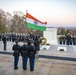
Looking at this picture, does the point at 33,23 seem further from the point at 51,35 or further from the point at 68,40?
the point at 68,40

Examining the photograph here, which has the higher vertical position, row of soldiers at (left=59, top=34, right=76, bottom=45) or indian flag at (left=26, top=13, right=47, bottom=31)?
indian flag at (left=26, top=13, right=47, bottom=31)

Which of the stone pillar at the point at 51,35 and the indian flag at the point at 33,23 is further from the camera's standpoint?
the stone pillar at the point at 51,35

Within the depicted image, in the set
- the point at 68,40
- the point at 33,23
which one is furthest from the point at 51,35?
the point at 33,23

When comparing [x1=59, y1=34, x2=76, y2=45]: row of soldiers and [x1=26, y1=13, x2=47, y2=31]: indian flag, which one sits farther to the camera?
[x1=59, y1=34, x2=76, y2=45]: row of soldiers

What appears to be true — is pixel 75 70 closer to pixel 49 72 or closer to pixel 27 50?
pixel 49 72

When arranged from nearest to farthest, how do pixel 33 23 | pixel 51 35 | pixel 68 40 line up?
pixel 33 23 → pixel 68 40 → pixel 51 35

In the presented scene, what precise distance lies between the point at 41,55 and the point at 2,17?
31.6 metres

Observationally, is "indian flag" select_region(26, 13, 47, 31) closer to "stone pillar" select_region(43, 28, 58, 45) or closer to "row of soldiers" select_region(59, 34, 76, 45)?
"stone pillar" select_region(43, 28, 58, 45)

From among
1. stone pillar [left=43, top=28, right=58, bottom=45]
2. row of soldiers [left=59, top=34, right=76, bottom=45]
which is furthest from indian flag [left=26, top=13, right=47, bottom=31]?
row of soldiers [left=59, top=34, right=76, bottom=45]

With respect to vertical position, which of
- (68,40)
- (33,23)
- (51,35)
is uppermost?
(33,23)

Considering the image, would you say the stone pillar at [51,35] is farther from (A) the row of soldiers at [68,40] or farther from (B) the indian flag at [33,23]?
(B) the indian flag at [33,23]

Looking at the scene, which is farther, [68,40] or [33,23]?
[68,40]

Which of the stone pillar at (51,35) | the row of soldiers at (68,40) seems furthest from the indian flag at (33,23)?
the row of soldiers at (68,40)

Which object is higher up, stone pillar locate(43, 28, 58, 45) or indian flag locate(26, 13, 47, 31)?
indian flag locate(26, 13, 47, 31)
